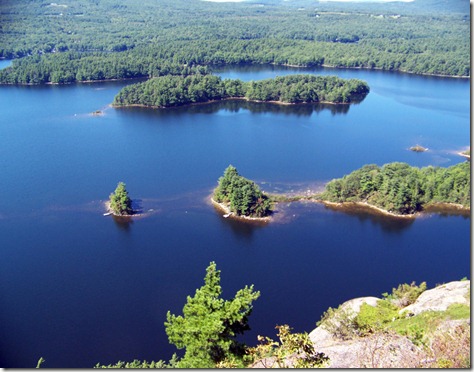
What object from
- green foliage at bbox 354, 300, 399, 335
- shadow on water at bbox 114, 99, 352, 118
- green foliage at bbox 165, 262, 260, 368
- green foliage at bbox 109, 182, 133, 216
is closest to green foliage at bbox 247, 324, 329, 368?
green foliage at bbox 165, 262, 260, 368

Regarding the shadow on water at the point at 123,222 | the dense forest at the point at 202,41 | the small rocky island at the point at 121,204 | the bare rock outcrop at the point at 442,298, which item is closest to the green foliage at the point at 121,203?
the small rocky island at the point at 121,204

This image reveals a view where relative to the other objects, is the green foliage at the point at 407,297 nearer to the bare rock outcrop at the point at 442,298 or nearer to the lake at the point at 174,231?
the bare rock outcrop at the point at 442,298

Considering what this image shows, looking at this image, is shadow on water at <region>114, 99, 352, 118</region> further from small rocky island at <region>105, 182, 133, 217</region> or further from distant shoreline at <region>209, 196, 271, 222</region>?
distant shoreline at <region>209, 196, 271, 222</region>

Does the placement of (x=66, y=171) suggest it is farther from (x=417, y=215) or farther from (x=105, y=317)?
(x=417, y=215)

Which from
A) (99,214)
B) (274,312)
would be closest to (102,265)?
(99,214)

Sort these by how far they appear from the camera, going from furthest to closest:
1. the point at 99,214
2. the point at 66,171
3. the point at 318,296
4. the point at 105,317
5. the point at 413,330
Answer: the point at 66,171
the point at 99,214
the point at 318,296
the point at 105,317
the point at 413,330

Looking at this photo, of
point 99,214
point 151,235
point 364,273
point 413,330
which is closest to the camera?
point 413,330
